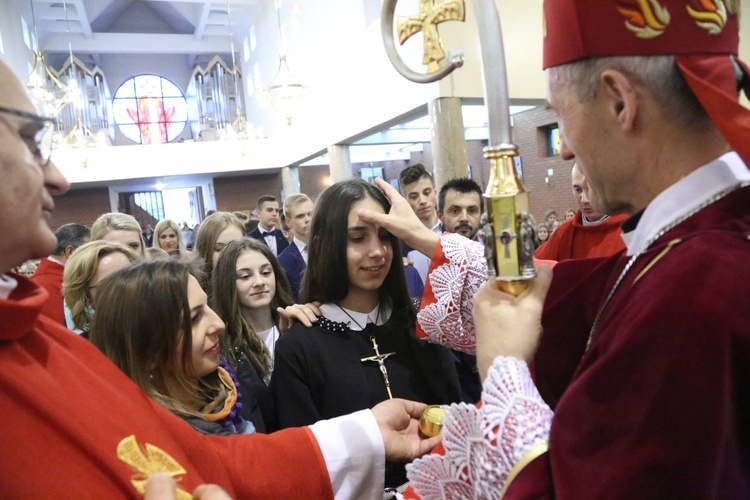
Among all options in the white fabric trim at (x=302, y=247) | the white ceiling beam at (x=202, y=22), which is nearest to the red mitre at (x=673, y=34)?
the white fabric trim at (x=302, y=247)

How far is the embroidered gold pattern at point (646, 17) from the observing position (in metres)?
0.82

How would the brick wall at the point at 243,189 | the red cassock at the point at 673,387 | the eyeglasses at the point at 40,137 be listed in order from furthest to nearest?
the brick wall at the point at 243,189, the eyeglasses at the point at 40,137, the red cassock at the point at 673,387

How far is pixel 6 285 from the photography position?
86 centimetres

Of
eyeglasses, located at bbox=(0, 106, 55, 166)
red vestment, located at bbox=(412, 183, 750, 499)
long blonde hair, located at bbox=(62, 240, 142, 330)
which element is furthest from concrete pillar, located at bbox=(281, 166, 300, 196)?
red vestment, located at bbox=(412, 183, 750, 499)

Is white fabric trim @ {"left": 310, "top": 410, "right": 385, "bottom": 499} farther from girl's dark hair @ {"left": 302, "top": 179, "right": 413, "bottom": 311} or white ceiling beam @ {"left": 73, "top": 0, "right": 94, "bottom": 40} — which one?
white ceiling beam @ {"left": 73, "top": 0, "right": 94, "bottom": 40}

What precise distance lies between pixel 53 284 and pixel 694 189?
3.94 metres

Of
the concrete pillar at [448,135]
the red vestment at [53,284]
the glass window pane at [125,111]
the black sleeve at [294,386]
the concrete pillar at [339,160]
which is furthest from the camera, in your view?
the glass window pane at [125,111]

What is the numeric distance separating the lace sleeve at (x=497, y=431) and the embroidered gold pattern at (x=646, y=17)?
550 millimetres

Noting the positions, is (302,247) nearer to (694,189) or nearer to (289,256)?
(289,256)

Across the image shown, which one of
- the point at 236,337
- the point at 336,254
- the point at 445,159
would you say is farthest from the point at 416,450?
the point at 445,159

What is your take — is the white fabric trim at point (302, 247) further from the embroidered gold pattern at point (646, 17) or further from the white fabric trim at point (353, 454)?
the embroidered gold pattern at point (646, 17)

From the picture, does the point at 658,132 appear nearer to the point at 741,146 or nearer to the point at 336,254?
the point at 741,146

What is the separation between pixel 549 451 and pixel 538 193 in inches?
436

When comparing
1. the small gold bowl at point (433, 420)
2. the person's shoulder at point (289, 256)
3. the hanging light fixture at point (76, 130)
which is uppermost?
the hanging light fixture at point (76, 130)
